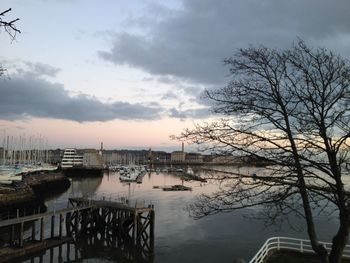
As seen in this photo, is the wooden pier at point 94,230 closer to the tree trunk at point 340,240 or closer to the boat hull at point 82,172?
the tree trunk at point 340,240

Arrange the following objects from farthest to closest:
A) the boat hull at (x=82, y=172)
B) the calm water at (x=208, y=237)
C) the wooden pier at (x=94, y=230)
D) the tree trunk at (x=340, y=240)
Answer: the boat hull at (x=82, y=172) → the wooden pier at (x=94, y=230) → the calm water at (x=208, y=237) → the tree trunk at (x=340, y=240)

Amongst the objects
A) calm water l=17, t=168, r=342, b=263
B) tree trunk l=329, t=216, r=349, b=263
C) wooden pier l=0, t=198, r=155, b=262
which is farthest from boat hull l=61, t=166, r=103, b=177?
tree trunk l=329, t=216, r=349, b=263

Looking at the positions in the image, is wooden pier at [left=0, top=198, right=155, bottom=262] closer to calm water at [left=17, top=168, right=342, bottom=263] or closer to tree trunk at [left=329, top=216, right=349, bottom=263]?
calm water at [left=17, top=168, right=342, bottom=263]

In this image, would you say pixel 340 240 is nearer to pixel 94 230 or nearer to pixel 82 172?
pixel 94 230

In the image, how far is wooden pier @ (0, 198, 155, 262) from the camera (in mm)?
32125

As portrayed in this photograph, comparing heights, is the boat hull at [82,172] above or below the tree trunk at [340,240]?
below

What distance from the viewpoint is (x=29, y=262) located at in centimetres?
2841

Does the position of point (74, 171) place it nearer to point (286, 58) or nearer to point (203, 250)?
point (203, 250)

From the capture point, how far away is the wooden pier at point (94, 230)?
3212cm

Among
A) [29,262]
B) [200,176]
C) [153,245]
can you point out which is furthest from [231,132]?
[153,245]

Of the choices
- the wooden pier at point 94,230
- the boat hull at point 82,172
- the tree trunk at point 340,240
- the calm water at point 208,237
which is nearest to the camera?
the tree trunk at point 340,240

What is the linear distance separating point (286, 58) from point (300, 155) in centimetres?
224

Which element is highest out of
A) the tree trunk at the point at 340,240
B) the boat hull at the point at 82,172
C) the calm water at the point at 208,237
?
the tree trunk at the point at 340,240

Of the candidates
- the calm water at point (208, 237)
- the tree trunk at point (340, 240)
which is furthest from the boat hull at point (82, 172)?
the tree trunk at point (340, 240)
